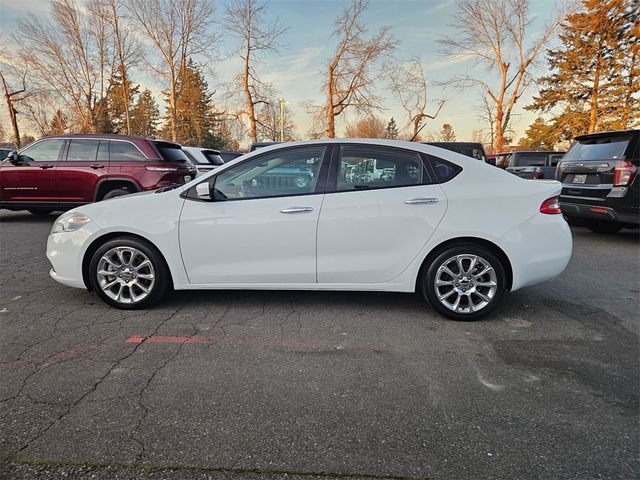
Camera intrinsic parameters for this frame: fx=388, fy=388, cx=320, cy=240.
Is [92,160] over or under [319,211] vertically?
over

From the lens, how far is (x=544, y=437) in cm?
205

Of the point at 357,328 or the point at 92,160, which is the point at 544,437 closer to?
the point at 357,328

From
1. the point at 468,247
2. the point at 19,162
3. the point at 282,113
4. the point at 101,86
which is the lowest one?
the point at 468,247

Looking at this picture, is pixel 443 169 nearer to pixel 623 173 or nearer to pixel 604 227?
pixel 623 173

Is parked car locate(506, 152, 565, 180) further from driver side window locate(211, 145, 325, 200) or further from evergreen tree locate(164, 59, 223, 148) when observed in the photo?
evergreen tree locate(164, 59, 223, 148)

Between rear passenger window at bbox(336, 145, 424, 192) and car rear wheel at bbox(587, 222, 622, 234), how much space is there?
6.35 meters

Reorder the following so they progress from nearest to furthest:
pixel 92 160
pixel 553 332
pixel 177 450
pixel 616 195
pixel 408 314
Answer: pixel 177 450 < pixel 553 332 < pixel 408 314 < pixel 616 195 < pixel 92 160

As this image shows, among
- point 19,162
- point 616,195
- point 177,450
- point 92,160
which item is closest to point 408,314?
point 177,450

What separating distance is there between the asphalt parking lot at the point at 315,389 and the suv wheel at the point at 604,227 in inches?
179

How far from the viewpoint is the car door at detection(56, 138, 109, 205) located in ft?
26.4

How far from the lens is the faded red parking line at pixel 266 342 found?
9.97 feet

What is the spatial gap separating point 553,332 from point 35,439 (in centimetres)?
372

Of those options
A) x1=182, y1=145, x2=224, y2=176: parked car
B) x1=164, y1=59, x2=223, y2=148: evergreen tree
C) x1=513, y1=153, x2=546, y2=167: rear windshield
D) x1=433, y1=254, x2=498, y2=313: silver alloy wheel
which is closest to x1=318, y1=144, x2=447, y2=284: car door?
x1=433, y1=254, x2=498, y2=313: silver alloy wheel

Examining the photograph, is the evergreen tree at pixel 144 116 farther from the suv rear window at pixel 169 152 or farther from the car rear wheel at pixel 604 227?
the car rear wheel at pixel 604 227
